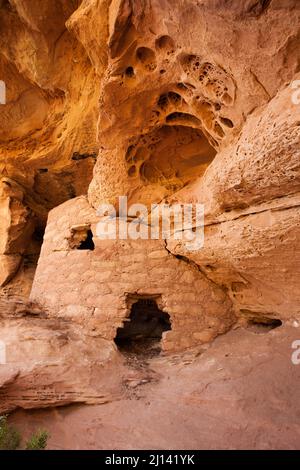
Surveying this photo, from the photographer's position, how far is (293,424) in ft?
7.98

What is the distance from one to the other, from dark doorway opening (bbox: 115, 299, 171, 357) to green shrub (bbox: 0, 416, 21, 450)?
2211mm

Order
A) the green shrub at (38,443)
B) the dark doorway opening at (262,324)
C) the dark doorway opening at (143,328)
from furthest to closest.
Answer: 1. the dark doorway opening at (143,328)
2. the dark doorway opening at (262,324)
3. the green shrub at (38,443)

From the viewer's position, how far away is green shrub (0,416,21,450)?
100 inches

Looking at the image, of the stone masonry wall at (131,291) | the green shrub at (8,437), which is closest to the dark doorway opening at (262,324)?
the stone masonry wall at (131,291)

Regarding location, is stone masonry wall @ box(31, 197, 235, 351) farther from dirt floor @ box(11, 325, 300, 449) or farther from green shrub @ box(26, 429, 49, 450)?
green shrub @ box(26, 429, 49, 450)

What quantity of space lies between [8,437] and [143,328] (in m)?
3.18

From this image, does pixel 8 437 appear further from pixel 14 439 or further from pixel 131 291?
pixel 131 291

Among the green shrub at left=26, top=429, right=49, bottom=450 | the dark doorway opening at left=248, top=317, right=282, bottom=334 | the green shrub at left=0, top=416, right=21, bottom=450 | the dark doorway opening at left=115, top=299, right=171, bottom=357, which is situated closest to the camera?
the green shrub at left=26, top=429, right=49, bottom=450

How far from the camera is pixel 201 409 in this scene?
2826 mm

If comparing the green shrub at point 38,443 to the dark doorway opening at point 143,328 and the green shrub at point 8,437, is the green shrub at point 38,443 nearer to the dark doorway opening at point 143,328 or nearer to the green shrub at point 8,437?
the green shrub at point 8,437

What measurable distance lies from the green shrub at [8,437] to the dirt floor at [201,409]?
0.18 metres

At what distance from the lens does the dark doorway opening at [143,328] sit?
16.8ft

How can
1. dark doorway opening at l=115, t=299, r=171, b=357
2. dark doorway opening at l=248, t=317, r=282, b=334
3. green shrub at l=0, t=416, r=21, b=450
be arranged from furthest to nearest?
1. dark doorway opening at l=115, t=299, r=171, b=357
2. dark doorway opening at l=248, t=317, r=282, b=334
3. green shrub at l=0, t=416, r=21, b=450

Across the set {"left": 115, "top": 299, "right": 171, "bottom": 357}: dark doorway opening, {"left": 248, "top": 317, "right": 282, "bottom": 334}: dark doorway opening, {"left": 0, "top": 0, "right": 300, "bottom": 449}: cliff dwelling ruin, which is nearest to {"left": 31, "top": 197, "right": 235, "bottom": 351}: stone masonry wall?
{"left": 0, "top": 0, "right": 300, "bottom": 449}: cliff dwelling ruin
